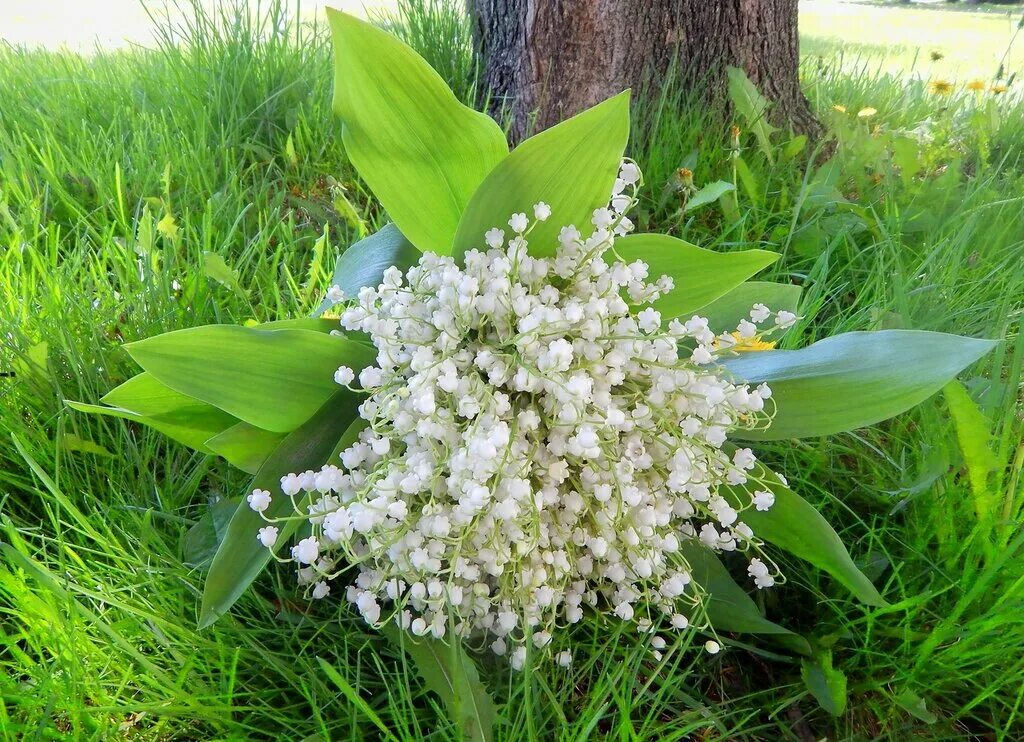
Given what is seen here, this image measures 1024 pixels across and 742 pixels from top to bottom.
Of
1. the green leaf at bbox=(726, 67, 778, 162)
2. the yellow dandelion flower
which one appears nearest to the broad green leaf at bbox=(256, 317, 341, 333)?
the yellow dandelion flower

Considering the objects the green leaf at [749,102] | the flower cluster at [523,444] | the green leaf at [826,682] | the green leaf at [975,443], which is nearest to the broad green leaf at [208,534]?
the flower cluster at [523,444]

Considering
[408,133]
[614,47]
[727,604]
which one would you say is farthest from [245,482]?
[614,47]

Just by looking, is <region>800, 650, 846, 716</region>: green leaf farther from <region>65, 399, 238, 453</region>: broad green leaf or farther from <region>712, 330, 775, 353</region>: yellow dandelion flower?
<region>65, 399, 238, 453</region>: broad green leaf

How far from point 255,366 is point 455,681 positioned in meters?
0.33

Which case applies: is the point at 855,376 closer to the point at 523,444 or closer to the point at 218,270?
the point at 523,444

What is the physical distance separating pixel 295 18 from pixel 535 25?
2.47 ft

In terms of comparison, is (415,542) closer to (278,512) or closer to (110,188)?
(278,512)

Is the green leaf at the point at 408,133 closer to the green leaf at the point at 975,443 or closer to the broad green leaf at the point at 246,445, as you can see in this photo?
the broad green leaf at the point at 246,445

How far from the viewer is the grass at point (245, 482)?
0.67 meters

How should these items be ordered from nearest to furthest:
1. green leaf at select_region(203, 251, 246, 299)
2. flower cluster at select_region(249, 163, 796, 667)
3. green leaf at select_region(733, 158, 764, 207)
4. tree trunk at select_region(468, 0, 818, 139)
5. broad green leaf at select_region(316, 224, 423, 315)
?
flower cluster at select_region(249, 163, 796, 667) → broad green leaf at select_region(316, 224, 423, 315) → green leaf at select_region(203, 251, 246, 299) → green leaf at select_region(733, 158, 764, 207) → tree trunk at select_region(468, 0, 818, 139)

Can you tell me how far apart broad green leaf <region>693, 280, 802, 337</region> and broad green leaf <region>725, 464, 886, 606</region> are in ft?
0.61

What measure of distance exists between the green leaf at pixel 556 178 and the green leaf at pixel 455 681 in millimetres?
352

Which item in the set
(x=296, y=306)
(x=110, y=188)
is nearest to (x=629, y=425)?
(x=296, y=306)

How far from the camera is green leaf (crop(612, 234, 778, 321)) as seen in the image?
713mm
